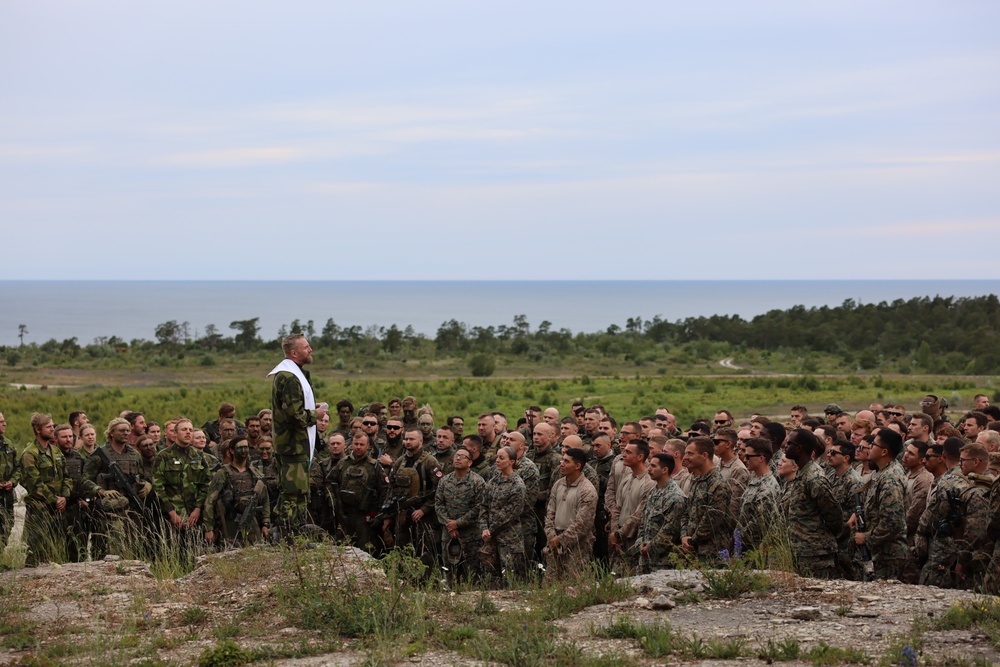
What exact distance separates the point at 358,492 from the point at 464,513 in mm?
1541

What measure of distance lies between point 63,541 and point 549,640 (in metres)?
6.31

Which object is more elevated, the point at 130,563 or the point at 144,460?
the point at 144,460

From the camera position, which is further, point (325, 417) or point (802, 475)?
point (325, 417)

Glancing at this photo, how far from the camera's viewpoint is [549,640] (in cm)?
738

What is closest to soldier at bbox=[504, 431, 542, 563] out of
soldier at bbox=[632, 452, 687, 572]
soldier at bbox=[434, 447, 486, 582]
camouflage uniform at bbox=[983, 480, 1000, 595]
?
soldier at bbox=[434, 447, 486, 582]

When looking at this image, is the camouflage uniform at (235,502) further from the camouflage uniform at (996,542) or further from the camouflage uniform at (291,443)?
the camouflage uniform at (996,542)

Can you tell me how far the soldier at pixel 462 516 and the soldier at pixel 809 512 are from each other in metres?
3.32

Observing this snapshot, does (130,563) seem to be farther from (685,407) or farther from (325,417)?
(685,407)

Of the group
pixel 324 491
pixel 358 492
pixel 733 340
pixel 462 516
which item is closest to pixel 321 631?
pixel 462 516

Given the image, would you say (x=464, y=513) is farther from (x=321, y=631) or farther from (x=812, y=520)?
(x=812, y=520)

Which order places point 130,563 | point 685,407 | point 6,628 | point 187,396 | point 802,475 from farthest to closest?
point 187,396 < point 685,407 < point 130,563 < point 802,475 < point 6,628

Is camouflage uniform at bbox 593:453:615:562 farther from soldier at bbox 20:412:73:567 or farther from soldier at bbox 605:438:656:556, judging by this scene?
soldier at bbox 20:412:73:567

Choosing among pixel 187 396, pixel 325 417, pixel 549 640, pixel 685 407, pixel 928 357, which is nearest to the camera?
pixel 549 640

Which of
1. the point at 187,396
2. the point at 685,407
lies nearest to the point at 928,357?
the point at 685,407
